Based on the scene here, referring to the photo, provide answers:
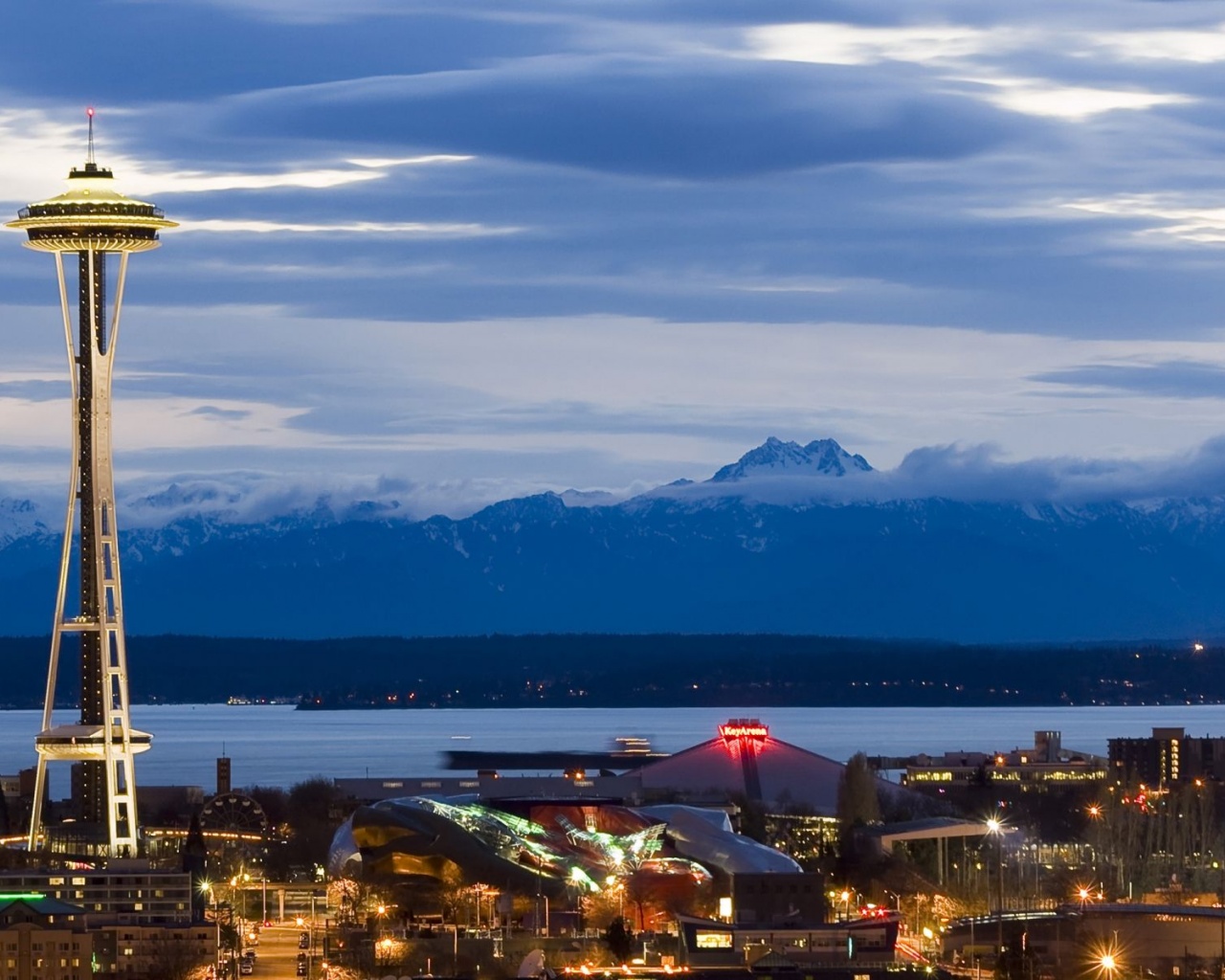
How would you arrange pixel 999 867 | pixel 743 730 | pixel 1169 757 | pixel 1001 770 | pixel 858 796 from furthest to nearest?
pixel 1169 757
pixel 1001 770
pixel 743 730
pixel 858 796
pixel 999 867

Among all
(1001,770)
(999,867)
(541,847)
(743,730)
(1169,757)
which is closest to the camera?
(541,847)

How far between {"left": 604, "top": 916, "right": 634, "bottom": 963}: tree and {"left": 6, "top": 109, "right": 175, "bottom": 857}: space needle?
90.5 ft

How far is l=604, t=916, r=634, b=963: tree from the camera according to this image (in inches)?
2746

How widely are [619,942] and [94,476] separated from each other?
32.2m

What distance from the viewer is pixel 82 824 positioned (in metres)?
104

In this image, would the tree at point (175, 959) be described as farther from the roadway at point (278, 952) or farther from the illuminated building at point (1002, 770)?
the illuminated building at point (1002, 770)

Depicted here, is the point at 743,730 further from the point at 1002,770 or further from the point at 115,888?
the point at 115,888

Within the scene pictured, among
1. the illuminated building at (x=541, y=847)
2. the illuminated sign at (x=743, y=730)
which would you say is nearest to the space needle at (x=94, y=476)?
the illuminated building at (x=541, y=847)

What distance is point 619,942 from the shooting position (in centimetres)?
7012

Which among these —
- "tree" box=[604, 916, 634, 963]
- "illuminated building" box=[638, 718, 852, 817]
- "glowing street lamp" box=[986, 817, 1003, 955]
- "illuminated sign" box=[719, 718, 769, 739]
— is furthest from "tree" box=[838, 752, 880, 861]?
"tree" box=[604, 916, 634, 963]

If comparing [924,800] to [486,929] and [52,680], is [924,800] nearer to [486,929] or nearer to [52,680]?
[52,680]

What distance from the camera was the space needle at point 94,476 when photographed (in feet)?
316

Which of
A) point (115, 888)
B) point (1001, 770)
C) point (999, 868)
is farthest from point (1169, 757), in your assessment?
point (115, 888)

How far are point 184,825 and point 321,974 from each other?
5374 cm
